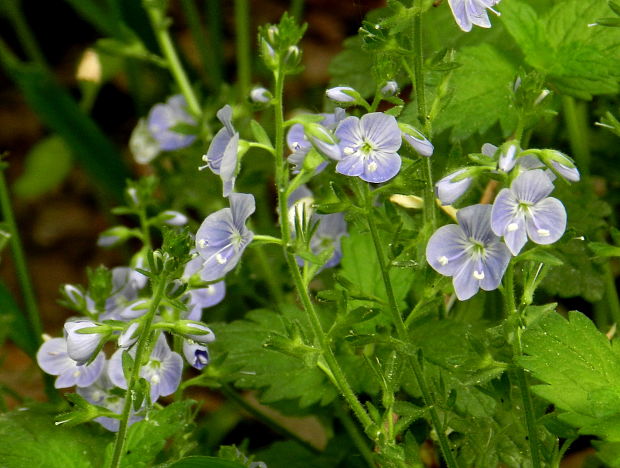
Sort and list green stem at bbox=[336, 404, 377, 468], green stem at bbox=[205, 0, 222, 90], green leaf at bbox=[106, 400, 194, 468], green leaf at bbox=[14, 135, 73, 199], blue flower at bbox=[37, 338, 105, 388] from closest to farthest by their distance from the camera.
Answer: green leaf at bbox=[106, 400, 194, 468] → blue flower at bbox=[37, 338, 105, 388] → green stem at bbox=[336, 404, 377, 468] → green stem at bbox=[205, 0, 222, 90] → green leaf at bbox=[14, 135, 73, 199]

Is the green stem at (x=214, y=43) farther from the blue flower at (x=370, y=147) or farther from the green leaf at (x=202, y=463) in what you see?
the green leaf at (x=202, y=463)

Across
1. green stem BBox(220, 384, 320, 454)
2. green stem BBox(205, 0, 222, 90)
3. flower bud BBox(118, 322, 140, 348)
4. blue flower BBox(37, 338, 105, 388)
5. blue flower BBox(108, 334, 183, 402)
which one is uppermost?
flower bud BBox(118, 322, 140, 348)

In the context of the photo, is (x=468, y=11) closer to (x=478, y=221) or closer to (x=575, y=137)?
(x=478, y=221)

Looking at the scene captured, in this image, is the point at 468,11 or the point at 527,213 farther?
the point at 468,11

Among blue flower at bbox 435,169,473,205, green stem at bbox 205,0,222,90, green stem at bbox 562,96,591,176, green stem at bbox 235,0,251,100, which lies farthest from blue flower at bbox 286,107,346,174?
green stem at bbox 205,0,222,90

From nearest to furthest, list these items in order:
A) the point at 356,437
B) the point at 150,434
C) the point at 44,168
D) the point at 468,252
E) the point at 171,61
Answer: the point at 468,252 < the point at 150,434 < the point at 356,437 < the point at 171,61 < the point at 44,168

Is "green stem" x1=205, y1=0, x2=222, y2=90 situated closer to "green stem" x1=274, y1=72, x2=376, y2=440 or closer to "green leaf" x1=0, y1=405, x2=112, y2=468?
"green leaf" x1=0, y1=405, x2=112, y2=468

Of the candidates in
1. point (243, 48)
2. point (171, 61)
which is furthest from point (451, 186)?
point (243, 48)
